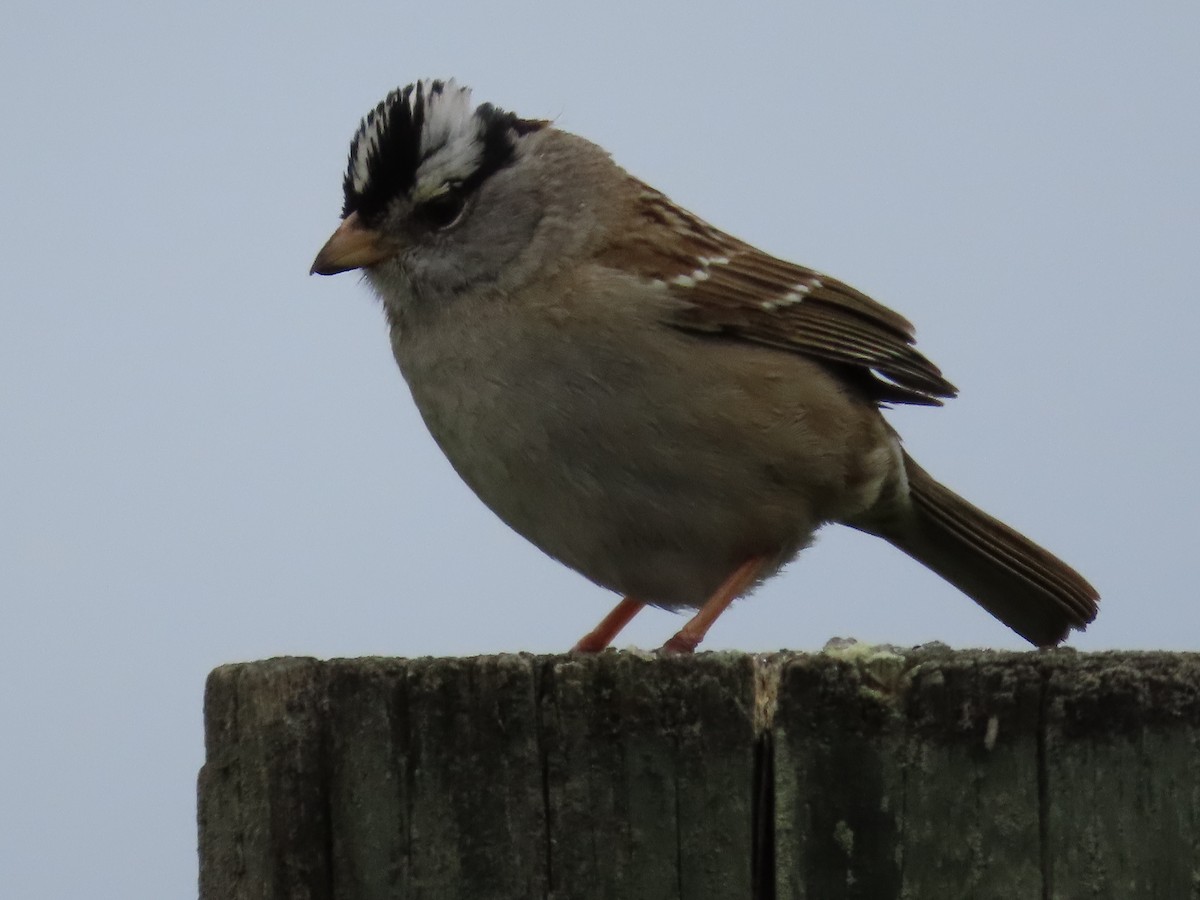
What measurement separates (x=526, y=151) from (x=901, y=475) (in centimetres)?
151

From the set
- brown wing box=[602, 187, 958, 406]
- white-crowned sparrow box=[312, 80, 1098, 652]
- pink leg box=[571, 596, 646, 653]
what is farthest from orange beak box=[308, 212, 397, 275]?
pink leg box=[571, 596, 646, 653]

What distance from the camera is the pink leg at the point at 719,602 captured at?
4.36 m

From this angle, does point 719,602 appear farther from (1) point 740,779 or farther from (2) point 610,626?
(1) point 740,779

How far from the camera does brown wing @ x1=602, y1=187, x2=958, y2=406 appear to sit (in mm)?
4426

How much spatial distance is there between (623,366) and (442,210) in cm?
82

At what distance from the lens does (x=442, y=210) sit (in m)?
4.49

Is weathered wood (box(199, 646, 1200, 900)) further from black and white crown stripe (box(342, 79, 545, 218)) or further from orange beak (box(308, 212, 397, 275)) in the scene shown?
black and white crown stripe (box(342, 79, 545, 218))

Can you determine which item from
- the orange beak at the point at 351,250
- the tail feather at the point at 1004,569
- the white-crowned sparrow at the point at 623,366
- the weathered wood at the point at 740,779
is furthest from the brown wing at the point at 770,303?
the weathered wood at the point at 740,779

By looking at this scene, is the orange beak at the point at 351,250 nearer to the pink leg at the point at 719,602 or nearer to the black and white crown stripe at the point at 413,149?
the black and white crown stripe at the point at 413,149

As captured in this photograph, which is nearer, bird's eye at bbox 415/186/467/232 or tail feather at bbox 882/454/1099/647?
bird's eye at bbox 415/186/467/232

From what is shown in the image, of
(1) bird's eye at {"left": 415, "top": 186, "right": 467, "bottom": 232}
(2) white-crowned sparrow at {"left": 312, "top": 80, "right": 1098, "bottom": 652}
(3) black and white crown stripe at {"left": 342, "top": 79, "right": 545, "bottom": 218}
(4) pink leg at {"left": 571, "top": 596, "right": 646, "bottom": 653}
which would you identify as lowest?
(4) pink leg at {"left": 571, "top": 596, "right": 646, "bottom": 653}

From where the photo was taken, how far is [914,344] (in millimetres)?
4816

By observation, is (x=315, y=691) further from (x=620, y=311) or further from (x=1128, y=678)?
(x=620, y=311)

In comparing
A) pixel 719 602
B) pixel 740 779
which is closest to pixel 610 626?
pixel 719 602
